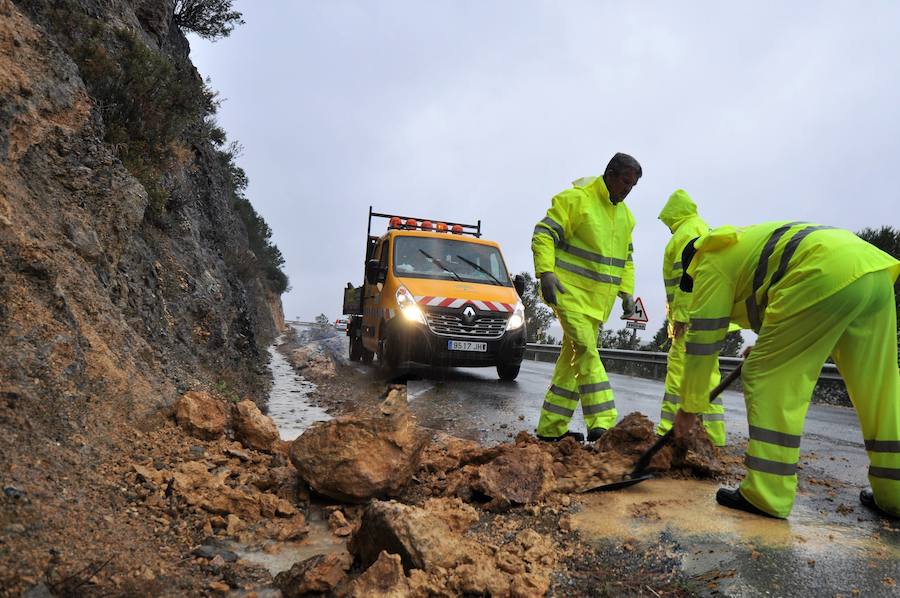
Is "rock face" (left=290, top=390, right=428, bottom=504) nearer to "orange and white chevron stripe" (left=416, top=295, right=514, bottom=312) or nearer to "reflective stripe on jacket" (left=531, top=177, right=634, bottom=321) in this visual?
"reflective stripe on jacket" (left=531, top=177, right=634, bottom=321)

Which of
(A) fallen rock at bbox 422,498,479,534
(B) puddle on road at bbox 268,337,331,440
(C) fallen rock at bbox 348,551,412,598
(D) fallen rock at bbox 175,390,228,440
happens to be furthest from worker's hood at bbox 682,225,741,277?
(B) puddle on road at bbox 268,337,331,440

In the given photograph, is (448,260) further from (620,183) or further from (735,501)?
(735,501)

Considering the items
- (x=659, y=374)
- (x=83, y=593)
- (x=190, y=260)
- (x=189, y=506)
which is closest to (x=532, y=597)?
(x=83, y=593)

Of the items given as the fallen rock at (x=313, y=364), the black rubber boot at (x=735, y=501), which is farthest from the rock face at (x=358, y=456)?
the fallen rock at (x=313, y=364)

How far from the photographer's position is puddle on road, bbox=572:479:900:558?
8.04 ft

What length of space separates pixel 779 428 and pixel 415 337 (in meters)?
5.41

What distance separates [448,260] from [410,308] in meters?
1.53

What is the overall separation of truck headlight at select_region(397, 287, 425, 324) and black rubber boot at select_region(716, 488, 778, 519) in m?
5.19

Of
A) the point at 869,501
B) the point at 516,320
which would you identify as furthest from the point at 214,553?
the point at 516,320

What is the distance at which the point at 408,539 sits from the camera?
2.11 metres

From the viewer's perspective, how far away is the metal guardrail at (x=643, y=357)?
8774 millimetres

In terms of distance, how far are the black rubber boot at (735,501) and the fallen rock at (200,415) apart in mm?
2773

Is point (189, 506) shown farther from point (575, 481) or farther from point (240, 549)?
point (575, 481)

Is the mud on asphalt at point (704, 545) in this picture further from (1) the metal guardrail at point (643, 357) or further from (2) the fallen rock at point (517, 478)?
(1) the metal guardrail at point (643, 357)
